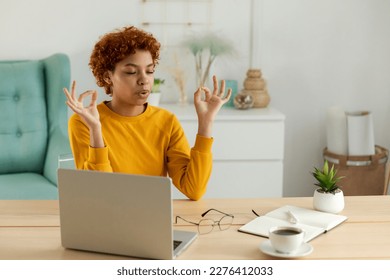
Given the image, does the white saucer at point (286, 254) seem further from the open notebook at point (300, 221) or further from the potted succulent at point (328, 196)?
the potted succulent at point (328, 196)

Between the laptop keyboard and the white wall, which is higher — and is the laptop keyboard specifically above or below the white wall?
below

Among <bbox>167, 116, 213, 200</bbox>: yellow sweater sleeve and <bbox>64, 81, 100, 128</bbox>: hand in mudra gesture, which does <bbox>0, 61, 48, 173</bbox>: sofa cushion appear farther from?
<bbox>64, 81, 100, 128</bbox>: hand in mudra gesture

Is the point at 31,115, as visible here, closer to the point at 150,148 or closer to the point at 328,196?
the point at 150,148

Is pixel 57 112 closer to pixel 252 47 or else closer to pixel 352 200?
pixel 252 47

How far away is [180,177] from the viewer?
2.17m

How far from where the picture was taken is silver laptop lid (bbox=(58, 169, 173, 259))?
151cm

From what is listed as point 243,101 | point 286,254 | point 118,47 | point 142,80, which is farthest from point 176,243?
point 243,101

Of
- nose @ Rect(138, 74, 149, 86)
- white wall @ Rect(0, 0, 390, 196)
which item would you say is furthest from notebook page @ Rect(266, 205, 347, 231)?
white wall @ Rect(0, 0, 390, 196)

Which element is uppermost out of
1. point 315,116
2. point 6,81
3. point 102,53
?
point 102,53

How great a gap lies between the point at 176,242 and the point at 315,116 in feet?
8.26

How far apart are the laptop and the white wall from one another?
2336 millimetres

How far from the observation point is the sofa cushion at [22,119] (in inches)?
135
